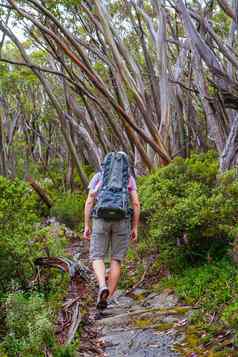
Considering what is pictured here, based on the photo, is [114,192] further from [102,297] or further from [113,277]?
[102,297]

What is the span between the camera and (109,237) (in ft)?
18.9

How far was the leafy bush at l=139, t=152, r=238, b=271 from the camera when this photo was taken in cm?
633

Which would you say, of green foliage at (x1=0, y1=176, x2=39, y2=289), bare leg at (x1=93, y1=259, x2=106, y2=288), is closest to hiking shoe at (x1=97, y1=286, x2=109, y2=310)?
bare leg at (x1=93, y1=259, x2=106, y2=288)

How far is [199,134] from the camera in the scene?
17625mm

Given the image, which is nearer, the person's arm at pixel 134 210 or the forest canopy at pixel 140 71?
the person's arm at pixel 134 210

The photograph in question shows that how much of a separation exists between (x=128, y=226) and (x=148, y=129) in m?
5.82

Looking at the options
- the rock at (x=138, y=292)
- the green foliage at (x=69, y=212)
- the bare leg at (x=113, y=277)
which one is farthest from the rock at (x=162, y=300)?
the green foliage at (x=69, y=212)

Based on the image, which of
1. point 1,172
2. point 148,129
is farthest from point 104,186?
point 1,172

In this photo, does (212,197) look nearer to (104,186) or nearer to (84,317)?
(104,186)

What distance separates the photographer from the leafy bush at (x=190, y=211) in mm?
6328

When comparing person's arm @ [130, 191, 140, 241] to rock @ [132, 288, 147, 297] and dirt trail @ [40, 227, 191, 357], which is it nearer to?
dirt trail @ [40, 227, 191, 357]

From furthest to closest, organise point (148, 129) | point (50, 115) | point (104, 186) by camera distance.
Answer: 1. point (50, 115)
2. point (148, 129)
3. point (104, 186)

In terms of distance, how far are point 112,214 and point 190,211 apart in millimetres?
1229

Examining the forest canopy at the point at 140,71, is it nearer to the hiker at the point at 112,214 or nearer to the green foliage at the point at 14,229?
the hiker at the point at 112,214
